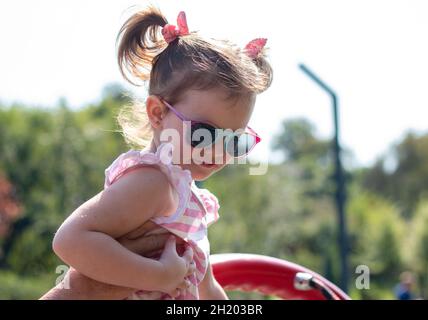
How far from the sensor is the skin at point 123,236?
170 centimetres

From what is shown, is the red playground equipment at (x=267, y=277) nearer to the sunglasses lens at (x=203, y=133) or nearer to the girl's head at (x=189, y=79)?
the girl's head at (x=189, y=79)

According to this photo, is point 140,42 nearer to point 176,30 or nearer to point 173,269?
point 176,30

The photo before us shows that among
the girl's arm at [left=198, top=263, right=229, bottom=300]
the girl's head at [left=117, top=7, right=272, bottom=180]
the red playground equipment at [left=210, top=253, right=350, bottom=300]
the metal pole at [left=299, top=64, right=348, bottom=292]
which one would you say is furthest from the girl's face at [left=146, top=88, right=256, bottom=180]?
the metal pole at [left=299, top=64, right=348, bottom=292]

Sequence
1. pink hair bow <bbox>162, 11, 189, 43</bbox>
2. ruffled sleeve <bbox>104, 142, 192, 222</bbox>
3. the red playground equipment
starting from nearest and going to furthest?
ruffled sleeve <bbox>104, 142, 192, 222</bbox> < pink hair bow <bbox>162, 11, 189, 43</bbox> < the red playground equipment

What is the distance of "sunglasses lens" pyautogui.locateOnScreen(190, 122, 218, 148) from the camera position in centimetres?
185

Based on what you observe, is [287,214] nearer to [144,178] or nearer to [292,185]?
[292,185]

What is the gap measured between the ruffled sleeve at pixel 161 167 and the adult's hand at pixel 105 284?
7 cm

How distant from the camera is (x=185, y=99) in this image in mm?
1899

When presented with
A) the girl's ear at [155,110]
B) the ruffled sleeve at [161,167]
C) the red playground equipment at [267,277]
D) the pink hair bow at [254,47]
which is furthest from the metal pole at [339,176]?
the ruffled sleeve at [161,167]

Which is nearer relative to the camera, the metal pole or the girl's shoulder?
the girl's shoulder

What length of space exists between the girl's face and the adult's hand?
0.22m

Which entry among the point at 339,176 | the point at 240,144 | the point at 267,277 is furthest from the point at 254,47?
the point at 339,176

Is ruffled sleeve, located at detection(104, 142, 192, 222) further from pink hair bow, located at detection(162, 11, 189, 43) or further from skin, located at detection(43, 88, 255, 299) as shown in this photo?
Answer: pink hair bow, located at detection(162, 11, 189, 43)
